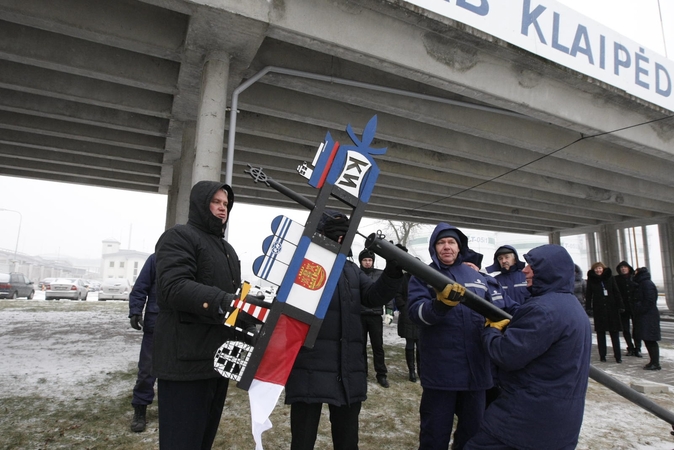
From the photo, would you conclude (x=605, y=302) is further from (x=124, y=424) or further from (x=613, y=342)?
(x=124, y=424)

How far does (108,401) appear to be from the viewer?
4184mm

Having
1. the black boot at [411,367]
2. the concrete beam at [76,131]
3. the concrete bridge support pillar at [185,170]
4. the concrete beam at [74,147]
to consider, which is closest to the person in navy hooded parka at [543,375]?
the black boot at [411,367]

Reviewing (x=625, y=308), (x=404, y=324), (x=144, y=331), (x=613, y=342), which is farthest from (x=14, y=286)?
(x=625, y=308)

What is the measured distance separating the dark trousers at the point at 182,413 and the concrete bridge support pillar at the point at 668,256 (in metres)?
22.9

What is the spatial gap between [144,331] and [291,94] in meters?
4.98

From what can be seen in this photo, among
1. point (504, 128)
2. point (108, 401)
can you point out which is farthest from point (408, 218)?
point (108, 401)

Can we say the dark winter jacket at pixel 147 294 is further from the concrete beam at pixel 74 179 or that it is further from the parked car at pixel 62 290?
the parked car at pixel 62 290

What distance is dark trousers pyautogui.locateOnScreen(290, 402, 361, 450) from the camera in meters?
2.19

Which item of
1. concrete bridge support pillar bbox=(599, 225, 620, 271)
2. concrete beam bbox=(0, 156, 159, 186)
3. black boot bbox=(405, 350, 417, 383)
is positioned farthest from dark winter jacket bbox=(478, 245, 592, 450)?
concrete bridge support pillar bbox=(599, 225, 620, 271)

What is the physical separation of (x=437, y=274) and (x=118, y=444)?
2.91 metres

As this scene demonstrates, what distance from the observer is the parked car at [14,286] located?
61.6ft

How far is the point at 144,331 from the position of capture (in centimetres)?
381

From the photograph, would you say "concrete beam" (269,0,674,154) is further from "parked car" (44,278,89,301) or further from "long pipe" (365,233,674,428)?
"parked car" (44,278,89,301)

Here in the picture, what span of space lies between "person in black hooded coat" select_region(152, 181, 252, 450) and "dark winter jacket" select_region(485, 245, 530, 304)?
10.1 feet
